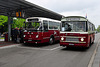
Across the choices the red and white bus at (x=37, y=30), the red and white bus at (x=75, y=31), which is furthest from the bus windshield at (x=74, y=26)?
the red and white bus at (x=37, y=30)

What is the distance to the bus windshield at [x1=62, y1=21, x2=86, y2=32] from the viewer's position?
11266mm

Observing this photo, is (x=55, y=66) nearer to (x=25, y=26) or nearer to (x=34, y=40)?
(x=34, y=40)

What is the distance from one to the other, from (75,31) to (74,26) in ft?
1.77

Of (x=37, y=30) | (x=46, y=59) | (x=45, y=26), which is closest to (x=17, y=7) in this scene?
(x=45, y=26)

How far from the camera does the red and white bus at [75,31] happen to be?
1103 cm

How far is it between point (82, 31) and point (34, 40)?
207 inches

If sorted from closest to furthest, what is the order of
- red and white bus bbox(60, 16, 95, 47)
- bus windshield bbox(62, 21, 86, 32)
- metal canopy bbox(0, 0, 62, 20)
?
red and white bus bbox(60, 16, 95, 47)
bus windshield bbox(62, 21, 86, 32)
metal canopy bbox(0, 0, 62, 20)

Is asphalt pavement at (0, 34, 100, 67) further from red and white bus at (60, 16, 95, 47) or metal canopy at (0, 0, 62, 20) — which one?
metal canopy at (0, 0, 62, 20)

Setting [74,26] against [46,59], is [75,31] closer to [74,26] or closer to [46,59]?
[74,26]

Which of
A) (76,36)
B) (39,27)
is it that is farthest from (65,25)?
(39,27)

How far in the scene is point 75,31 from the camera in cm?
1129

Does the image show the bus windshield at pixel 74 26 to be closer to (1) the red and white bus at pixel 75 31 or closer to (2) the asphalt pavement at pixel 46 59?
(1) the red and white bus at pixel 75 31

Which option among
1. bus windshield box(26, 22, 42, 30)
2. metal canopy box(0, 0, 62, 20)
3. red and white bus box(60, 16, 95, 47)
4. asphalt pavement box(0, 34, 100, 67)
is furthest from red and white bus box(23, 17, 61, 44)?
asphalt pavement box(0, 34, 100, 67)

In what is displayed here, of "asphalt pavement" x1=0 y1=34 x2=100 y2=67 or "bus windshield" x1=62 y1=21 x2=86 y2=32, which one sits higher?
"bus windshield" x1=62 y1=21 x2=86 y2=32
